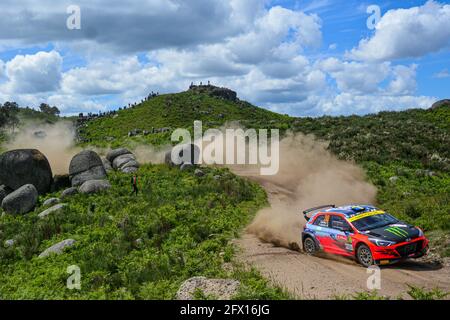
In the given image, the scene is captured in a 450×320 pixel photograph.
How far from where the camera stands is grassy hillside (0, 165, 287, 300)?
13023mm

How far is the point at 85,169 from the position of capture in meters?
32.1

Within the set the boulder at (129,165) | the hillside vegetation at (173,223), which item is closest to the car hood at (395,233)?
the hillside vegetation at (173,223)

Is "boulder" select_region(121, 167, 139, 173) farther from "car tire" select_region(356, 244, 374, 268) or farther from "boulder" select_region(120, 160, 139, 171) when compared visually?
"car tire" select_region(356, 244, 374, 268)

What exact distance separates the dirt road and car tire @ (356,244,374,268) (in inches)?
9.2

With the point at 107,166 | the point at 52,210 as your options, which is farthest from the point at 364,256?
the point at 107,166

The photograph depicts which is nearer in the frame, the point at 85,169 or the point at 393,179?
the point at 393,179

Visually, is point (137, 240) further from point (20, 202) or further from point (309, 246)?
point (20, 202)

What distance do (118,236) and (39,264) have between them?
3424mm

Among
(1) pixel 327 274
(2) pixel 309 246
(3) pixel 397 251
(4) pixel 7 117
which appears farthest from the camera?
(4) pixel 7 117

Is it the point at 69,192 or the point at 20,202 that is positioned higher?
the point at 69,192

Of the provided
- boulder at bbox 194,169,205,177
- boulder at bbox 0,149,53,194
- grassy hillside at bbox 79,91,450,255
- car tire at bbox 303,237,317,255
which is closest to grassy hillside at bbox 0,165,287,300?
boulder at bbox 194,169,205,177

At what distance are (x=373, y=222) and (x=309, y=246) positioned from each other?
8.92 feet

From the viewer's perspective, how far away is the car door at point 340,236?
14.2 metres

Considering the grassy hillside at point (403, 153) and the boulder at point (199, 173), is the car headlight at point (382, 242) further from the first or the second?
the boulder at point (199, 173)
